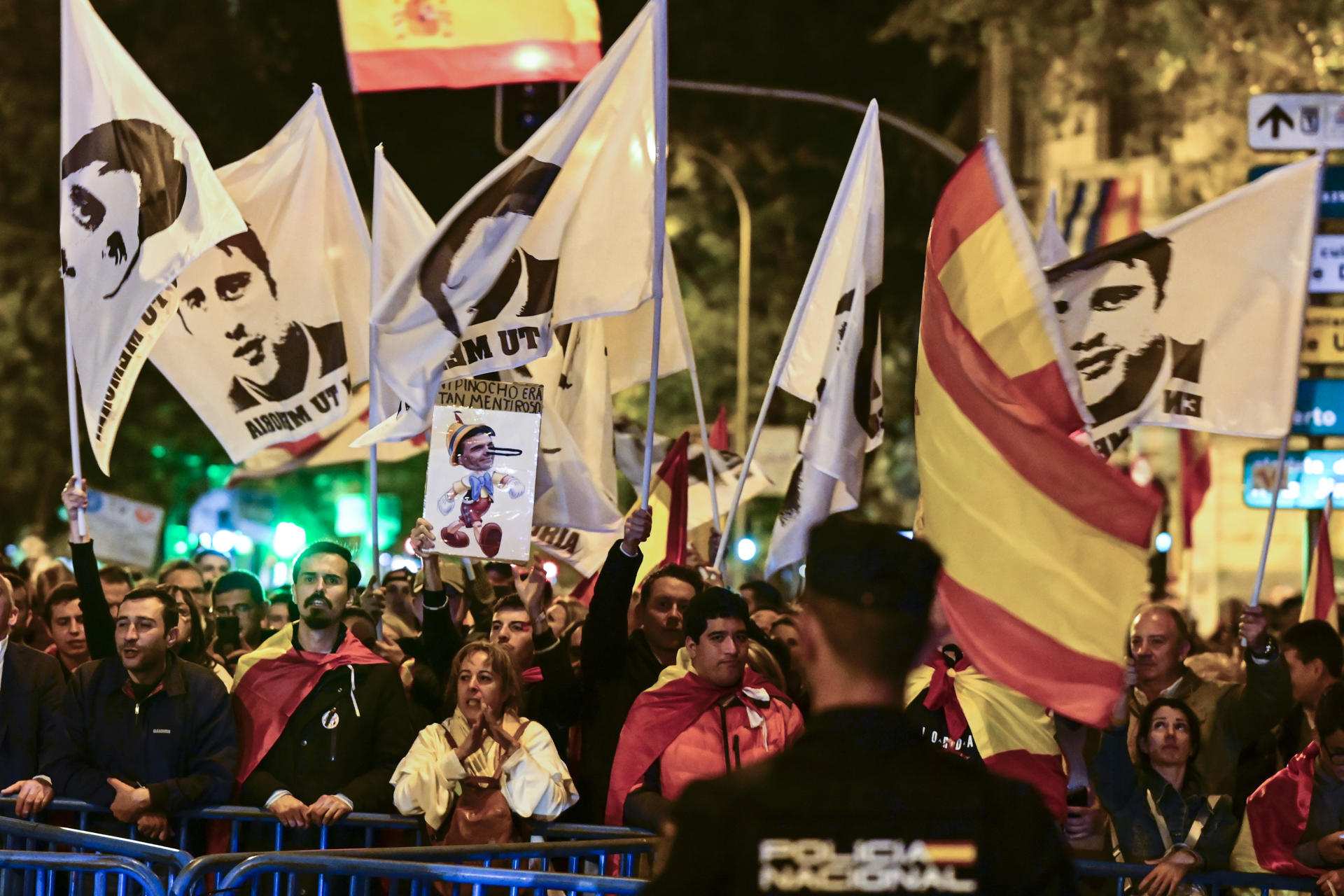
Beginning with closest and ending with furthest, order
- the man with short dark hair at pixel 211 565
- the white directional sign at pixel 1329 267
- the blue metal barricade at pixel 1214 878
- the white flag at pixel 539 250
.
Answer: the blue metal barricade at pixel 1214 878 < the white flag at pixel 539 250 < the white directional sign at pixel 1329 267 < the man with short dark hair at pixel 211 565

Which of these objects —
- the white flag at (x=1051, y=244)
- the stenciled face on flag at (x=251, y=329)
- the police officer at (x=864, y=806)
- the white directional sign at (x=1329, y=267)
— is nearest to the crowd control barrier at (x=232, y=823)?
the stenciled face on flag at (x=251, y=329)

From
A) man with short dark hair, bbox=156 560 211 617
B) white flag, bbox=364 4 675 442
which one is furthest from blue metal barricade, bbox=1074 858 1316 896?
man with short dark hair, bbox=156 560 211 617

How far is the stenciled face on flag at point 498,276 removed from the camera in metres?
8.75

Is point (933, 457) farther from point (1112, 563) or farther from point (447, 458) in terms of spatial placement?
point (447, 458)

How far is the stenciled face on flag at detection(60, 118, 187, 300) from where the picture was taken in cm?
930

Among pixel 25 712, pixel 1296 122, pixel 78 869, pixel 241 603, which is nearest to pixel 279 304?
pixel 241 603

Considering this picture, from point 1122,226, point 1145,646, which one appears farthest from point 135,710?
point 1122,226

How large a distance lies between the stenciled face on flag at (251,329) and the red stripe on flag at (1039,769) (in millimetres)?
4134

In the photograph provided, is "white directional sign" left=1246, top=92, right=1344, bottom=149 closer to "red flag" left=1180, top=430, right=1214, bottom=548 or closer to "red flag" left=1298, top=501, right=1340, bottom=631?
"red flag" left=1298, top=501, right=1340, bottom=631

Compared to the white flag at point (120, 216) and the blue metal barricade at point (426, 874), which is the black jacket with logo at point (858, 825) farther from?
the white flag at point (120, 216)

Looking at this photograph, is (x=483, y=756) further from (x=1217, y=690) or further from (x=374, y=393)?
(x=1217, y=690)

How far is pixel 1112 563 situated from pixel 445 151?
73.7 feet

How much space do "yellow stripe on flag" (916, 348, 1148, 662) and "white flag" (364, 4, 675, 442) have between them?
218 centimetres

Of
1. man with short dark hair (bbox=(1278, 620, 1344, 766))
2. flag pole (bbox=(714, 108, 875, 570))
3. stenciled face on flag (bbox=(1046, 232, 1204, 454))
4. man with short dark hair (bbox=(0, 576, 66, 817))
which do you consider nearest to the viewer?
man with short dark hair (bbox=(0, 576, 66, 817))
